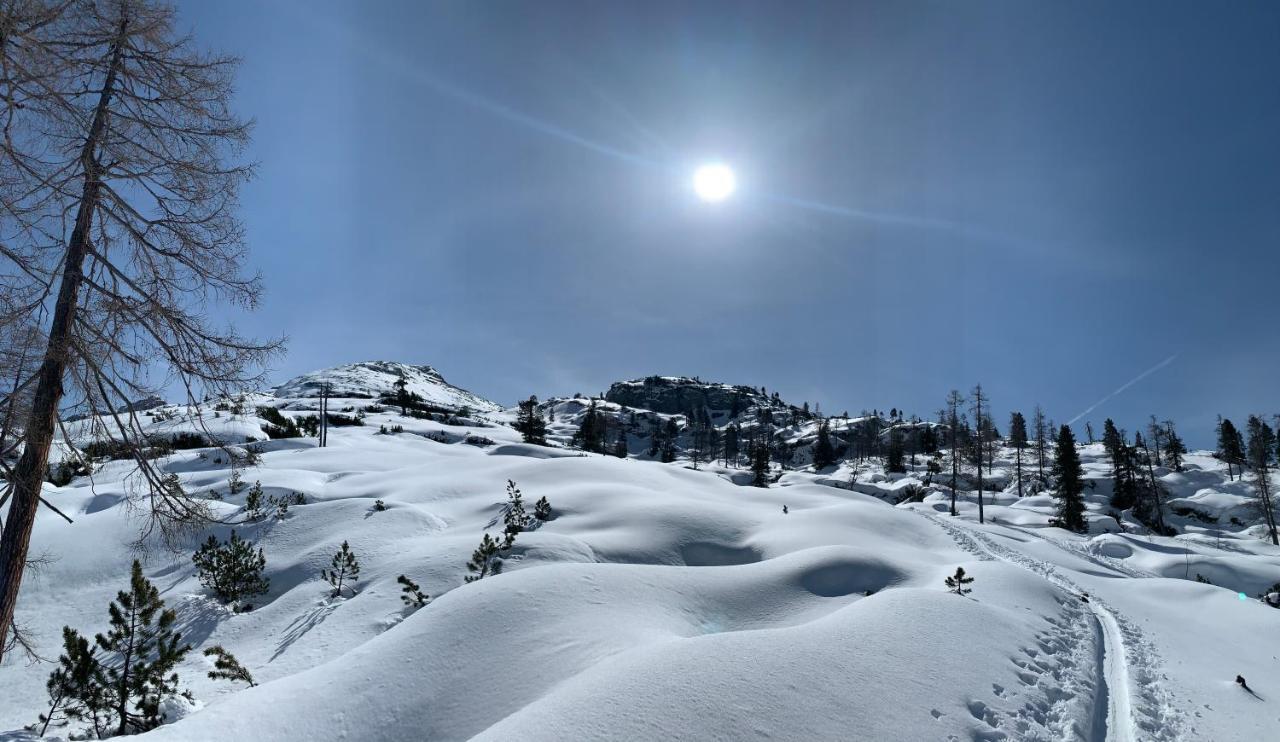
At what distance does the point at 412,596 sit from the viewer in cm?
969

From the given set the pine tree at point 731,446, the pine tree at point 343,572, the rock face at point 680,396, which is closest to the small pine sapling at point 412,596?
the pine tree at point 343,572

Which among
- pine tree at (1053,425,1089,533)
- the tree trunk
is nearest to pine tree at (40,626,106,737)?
the tree trunk

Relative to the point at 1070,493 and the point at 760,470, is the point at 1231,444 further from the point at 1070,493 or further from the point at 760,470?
the point at 760,470

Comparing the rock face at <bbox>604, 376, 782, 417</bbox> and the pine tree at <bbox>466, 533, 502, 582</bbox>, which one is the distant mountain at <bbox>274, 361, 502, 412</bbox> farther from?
the pine tree at <bbox>466, 533, 502, 582</bbox>

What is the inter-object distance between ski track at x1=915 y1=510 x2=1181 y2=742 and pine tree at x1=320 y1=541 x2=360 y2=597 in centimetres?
1163

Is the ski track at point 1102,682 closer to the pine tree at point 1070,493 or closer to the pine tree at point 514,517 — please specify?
the pine tree at point 514,517

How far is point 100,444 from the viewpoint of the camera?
6.41 m

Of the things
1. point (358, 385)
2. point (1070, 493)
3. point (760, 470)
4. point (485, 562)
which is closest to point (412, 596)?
point (485, 562)

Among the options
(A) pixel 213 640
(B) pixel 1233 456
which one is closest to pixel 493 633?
(A) pixel 213 640

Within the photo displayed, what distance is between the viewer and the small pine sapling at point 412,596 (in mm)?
9453

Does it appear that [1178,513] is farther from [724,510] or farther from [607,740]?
[607,740]

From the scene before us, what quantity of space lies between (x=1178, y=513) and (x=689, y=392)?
13266cm

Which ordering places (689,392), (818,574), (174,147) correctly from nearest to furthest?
(174,147)
(818,574)
(689,392)

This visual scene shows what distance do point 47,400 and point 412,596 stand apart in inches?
239
